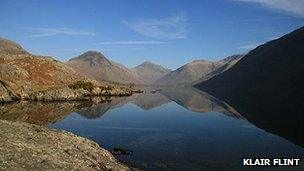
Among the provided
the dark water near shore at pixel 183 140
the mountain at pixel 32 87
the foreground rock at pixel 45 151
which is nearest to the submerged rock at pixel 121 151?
the dark water near shore at pixel 183 140

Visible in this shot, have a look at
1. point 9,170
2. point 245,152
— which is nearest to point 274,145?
point 245,152

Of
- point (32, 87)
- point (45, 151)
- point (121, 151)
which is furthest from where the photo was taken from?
point (32, 87)

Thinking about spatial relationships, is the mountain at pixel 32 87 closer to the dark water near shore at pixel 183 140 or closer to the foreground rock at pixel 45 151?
the dark water near shore at pixel 183 140

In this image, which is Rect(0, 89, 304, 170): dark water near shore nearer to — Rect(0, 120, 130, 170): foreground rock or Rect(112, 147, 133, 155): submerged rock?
Rect(112, 147, 133, 155): submerged rock

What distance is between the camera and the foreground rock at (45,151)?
36188 millimetres

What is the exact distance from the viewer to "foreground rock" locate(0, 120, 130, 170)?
36.2 m

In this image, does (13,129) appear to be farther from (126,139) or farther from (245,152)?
(245,152)

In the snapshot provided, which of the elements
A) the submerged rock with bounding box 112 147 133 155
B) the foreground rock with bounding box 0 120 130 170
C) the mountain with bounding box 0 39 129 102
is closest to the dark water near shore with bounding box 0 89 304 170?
the submerged rock with bounding box 112 147 133 155

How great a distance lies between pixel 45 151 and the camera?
40469mm

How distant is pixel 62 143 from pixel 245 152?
90.4 feet

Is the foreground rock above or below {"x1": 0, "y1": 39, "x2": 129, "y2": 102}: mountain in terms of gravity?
below

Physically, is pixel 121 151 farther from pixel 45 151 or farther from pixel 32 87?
pixel 32 87

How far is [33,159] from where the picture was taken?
37156mm

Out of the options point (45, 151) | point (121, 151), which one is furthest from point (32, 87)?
point (45, 151)
